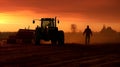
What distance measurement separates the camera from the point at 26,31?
43.2 metres

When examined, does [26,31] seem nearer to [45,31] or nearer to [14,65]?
[45,31]

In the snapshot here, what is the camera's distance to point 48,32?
116 ft

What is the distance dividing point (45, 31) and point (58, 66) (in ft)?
62.9

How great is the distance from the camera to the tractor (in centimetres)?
3531

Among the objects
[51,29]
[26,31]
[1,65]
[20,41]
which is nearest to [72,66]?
[1,65]

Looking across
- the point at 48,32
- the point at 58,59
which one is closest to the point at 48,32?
the point at 48,32

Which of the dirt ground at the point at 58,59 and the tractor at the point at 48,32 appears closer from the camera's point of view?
the dirt ground at the point at 58,59

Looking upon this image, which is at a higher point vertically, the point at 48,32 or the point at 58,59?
the point at 48,32

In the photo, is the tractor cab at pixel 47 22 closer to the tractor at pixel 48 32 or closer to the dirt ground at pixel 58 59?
the tractor at pixel 48 32

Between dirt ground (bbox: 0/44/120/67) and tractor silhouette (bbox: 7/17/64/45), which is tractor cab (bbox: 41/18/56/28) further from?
dirt ground (bbox: 0/44/120/67)

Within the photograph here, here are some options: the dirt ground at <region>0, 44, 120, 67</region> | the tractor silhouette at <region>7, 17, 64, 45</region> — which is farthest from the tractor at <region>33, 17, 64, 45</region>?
the dirt ground at <region>0, 44, 120, 67</region>

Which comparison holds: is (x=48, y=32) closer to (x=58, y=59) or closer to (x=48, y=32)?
(x=48, y=32)

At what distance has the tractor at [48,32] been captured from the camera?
1390 inches

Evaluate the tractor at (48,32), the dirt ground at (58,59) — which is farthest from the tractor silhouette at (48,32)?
the dirt ground at (58,59)
